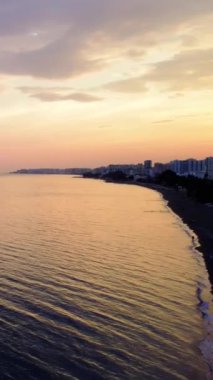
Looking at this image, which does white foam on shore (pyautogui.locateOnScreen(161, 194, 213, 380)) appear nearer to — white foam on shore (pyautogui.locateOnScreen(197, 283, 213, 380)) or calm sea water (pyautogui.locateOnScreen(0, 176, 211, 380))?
white foam on shore (pyautogui.locateOnScreen(197, 283, 213, 380))

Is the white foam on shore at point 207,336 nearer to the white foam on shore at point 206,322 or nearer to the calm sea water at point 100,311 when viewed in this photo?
the white foam on shore at point 206,322

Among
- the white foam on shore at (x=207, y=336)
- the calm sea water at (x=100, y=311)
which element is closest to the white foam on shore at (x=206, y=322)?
the white foam on shore at (x=207, y=336)

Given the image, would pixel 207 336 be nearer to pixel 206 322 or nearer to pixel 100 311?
pixel 206 322

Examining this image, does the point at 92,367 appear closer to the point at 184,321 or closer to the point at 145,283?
the point at 184,321

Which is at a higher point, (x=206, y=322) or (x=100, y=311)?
(x=100, y=311)

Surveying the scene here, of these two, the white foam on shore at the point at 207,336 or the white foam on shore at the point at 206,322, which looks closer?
the white foam on shore at the point at 207,336

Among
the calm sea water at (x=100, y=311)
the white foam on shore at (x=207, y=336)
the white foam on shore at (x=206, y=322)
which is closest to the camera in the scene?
the calm sea water at (x=100, y=311)

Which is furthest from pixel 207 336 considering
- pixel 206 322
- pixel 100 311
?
pixel 100 311

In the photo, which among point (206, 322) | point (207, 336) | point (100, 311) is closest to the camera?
point (207, 336)

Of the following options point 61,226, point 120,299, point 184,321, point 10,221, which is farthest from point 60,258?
point 10,221
